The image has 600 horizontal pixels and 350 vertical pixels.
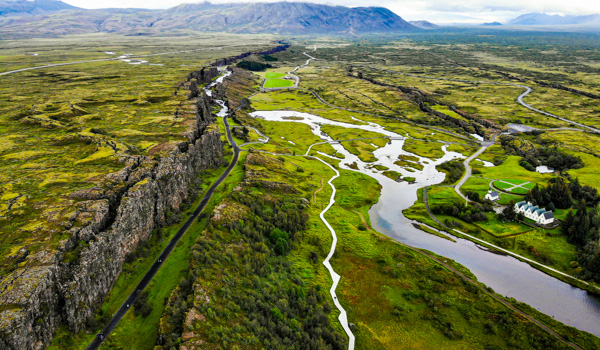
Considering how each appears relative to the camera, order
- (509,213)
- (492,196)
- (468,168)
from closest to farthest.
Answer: (509,213), (492,196), (468,168)

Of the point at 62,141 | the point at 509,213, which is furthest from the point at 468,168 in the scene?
the point at 62,141

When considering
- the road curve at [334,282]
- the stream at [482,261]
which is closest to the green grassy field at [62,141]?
the road curve at [334,282]

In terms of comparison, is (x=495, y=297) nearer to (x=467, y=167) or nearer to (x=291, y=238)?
(x=291, y=238)

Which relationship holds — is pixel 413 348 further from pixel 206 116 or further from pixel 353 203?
pixel 206 116

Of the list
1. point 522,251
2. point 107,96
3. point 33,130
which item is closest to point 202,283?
point 522,251

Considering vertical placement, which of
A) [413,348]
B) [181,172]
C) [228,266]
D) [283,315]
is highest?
[181,172]

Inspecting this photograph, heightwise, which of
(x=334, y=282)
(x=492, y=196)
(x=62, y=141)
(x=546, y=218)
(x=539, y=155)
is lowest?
(x=334, y=282)
